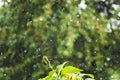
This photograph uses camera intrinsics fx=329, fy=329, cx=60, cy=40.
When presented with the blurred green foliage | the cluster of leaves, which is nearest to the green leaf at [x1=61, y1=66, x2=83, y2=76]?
the cluster of leaves

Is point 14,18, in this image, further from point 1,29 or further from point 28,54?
point 28,54

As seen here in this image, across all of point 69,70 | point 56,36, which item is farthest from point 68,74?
point 56,36

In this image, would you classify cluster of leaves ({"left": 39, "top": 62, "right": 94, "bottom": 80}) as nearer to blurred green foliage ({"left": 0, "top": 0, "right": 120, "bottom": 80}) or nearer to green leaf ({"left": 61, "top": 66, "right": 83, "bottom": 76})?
green leaf ({"left": 61, "top": 66, "right": 83, "bottom": 76})

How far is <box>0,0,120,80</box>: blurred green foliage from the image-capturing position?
3.34 metres

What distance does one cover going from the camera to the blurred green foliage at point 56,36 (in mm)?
3336

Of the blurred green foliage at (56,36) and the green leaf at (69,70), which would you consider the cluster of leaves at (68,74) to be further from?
the blurred green foliage at (56,36)

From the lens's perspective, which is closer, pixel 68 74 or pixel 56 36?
pixel 68 74

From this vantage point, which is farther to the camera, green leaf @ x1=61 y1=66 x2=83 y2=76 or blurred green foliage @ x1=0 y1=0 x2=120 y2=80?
blurred green foliage @ x1=0 y1=0 x2=120 y2=80

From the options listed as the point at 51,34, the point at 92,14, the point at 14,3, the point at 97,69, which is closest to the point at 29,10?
the point at 14,3

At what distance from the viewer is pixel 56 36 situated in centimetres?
337

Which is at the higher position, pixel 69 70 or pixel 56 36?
pixel 69 70

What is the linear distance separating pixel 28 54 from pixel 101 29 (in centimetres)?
85

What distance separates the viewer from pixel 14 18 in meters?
3.65

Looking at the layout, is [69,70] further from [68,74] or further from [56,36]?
[56,36]
